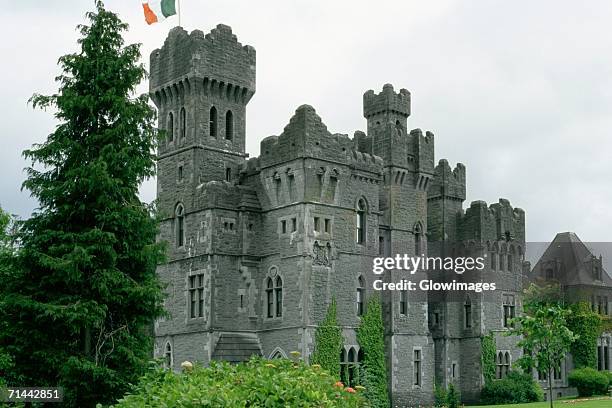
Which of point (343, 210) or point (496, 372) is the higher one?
point (343, 210)

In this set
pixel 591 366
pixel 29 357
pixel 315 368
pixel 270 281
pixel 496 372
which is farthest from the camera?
pixel 591 366

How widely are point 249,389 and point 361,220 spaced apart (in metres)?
30.2

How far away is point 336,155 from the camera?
42.3 meters

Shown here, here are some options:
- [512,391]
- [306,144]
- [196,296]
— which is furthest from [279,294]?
[512,391]

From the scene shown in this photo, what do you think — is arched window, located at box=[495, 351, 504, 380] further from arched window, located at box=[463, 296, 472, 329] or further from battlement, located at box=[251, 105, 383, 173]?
battlement, located at box=[251, 105, 383, 173]

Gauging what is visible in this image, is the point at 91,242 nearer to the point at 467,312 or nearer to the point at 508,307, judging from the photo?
the point at 467,312

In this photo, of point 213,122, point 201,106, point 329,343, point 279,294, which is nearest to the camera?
point 329,343

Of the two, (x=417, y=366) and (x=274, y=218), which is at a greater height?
(x=274, y=218)

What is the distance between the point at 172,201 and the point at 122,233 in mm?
17120

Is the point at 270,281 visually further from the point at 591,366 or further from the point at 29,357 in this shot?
the point at 591,366

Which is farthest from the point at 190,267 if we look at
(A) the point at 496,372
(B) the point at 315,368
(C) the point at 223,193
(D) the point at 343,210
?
(B) the point at 315,368

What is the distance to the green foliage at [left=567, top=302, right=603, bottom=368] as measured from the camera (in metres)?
58.7

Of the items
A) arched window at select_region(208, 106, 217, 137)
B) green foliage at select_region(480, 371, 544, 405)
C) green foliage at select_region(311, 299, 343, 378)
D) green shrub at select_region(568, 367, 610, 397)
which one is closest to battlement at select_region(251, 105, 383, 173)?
arched window at select_region(208, 106, 217, 137)

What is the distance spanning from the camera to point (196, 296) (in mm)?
42500
